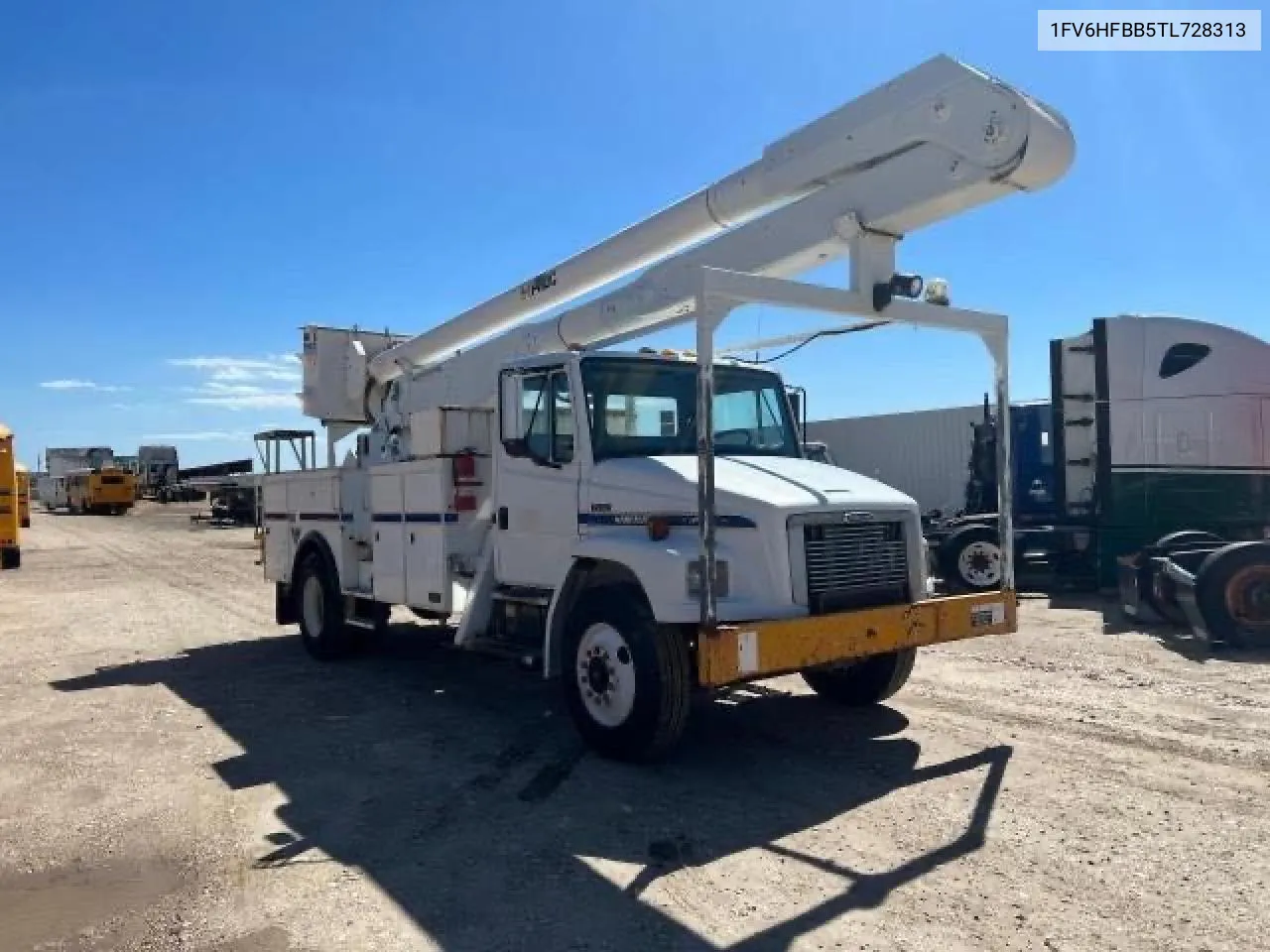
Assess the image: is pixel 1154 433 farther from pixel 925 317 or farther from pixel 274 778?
pixel 274 778

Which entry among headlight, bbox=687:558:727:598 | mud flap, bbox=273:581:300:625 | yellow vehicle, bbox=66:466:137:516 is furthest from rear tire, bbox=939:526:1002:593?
yellow vehicle, bbox=66:466:137:516

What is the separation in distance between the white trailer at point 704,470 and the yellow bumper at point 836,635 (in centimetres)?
1

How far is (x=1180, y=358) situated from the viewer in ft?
43.9

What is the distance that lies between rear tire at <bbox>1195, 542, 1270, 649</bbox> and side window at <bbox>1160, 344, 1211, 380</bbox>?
4097 mm

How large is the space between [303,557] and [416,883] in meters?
6.77

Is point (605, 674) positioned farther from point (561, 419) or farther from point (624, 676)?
point (561, 419)

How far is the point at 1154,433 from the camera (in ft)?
44.4

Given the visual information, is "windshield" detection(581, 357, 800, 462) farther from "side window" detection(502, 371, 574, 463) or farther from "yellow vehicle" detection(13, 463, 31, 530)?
"yellow vehicle" detection(13, 463, 31, 530)

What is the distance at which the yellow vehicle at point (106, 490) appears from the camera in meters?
56.8

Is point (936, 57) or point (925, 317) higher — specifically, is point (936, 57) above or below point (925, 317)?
above

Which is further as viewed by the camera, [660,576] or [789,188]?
[789,188]

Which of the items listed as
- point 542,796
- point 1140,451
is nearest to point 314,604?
point 542,796

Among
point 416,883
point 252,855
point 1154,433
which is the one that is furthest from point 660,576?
point 1154,433

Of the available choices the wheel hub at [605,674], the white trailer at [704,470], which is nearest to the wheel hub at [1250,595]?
the white trailer at [704,470]
